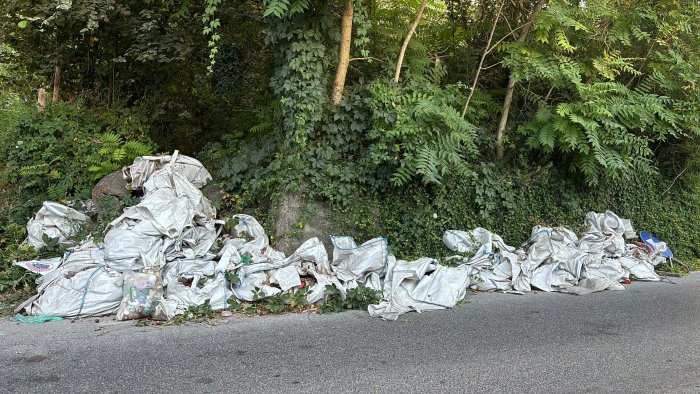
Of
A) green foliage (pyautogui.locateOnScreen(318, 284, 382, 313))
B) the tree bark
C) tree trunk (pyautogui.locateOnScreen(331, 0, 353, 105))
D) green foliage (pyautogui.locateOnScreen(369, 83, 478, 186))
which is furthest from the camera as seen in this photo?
the tree bark

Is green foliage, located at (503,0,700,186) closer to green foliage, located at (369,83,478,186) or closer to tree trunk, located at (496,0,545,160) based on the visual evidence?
tree trunk, located at (496,0,545,160)

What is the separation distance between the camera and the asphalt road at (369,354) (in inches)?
147

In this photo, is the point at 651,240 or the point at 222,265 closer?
the point at 222,265

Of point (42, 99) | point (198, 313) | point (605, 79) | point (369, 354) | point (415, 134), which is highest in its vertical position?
point (605, 79)

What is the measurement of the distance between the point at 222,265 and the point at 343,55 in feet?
12.2

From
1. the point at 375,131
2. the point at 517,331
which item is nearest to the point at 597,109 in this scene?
the point at 375,131

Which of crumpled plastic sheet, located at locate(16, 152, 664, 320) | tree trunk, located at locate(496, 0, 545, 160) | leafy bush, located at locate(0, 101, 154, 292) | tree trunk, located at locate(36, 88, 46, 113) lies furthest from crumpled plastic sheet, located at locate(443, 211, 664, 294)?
tree trunk, located at locate(36, 88, 46, 113)

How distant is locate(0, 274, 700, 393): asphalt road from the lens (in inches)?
147

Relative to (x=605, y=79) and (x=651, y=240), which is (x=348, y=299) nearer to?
(x=605, y=79)

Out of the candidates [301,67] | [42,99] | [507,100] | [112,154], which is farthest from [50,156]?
[507,100]

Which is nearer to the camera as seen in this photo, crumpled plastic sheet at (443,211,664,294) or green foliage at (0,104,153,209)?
crumpled plastic sheet at (443,211,664,294)

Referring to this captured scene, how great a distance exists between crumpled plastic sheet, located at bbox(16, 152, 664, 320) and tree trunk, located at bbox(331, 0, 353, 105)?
2.31 meters

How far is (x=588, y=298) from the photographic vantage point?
6.58m

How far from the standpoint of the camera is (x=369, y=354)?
4355mm
